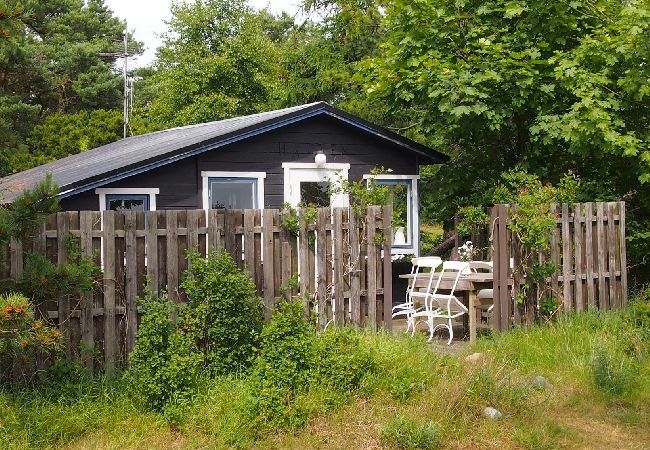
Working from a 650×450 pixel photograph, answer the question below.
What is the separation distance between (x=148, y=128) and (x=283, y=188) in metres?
22.0

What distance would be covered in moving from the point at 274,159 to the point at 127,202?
8.32ft

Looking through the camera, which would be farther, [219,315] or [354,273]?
[354,273]

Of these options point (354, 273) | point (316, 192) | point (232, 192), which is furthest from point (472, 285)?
point (232, 192)

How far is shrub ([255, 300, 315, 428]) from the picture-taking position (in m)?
6.57

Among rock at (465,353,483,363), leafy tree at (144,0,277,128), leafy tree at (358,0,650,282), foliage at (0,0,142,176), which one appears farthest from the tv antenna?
rock at (465,353,483,363)

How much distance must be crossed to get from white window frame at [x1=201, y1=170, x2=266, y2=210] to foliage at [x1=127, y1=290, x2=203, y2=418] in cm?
572

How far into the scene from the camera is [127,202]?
A: 12742 millimetres

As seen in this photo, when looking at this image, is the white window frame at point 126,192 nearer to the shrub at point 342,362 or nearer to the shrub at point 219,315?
the shrub at point 219,315

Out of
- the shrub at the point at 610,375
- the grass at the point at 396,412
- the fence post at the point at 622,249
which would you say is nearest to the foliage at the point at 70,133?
the fence post at the point at 622,249

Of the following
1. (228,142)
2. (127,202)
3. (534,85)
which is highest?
(534,85)

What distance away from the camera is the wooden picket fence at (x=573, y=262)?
32.9 ft

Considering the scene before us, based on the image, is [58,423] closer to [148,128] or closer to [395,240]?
[395,240]

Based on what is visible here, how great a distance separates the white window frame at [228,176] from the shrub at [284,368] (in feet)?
18.8

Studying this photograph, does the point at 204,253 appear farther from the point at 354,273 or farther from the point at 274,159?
the point at 274,159
